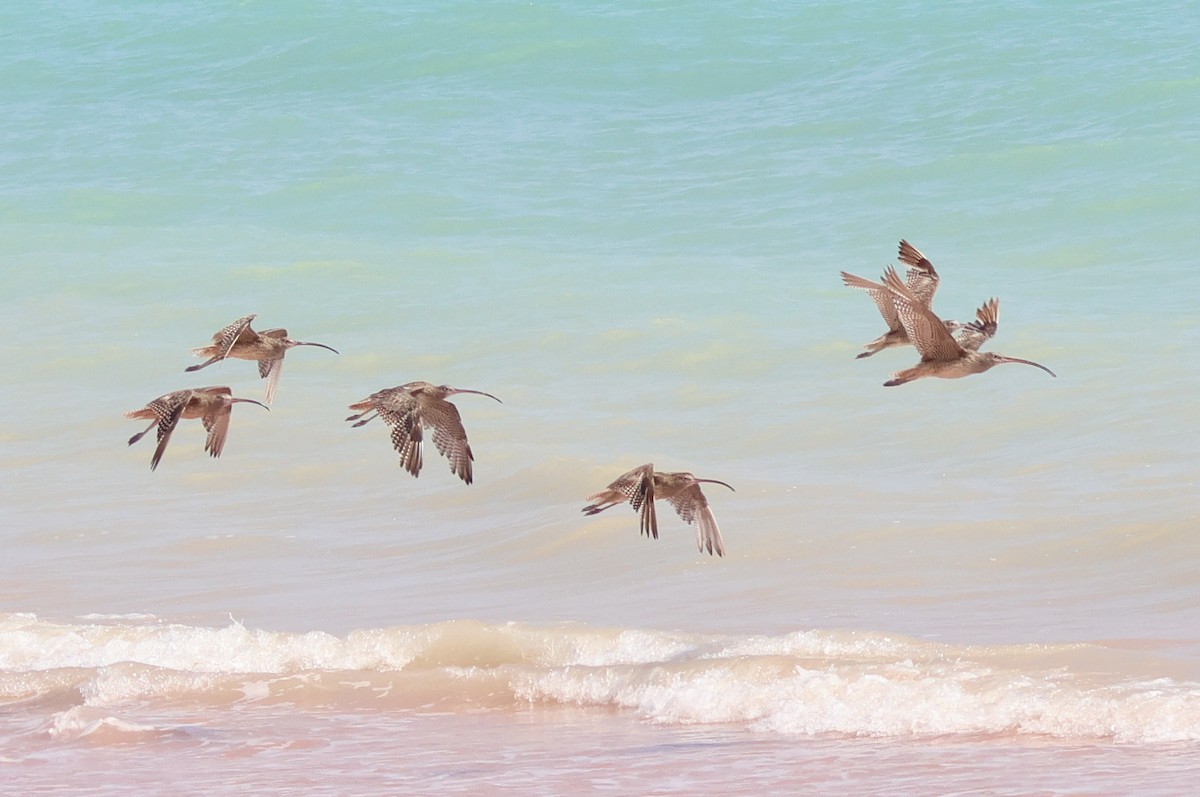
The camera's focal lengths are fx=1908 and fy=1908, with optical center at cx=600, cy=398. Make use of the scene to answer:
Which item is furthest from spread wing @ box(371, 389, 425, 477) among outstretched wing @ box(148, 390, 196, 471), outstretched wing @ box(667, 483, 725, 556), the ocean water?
outstretched wing @ box(667, 483, 725, 556)

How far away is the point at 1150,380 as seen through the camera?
15.5 metres

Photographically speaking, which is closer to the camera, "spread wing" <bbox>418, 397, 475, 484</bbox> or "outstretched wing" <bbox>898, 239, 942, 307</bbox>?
"spread wing" <bbox>418, 397, 475, 484</bbox>

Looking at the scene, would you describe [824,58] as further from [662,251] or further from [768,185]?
[662,251]

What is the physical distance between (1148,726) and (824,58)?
24.9 meters

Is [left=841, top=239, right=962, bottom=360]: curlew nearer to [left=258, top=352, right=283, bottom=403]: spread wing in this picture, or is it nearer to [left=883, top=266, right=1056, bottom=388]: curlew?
[left=883, top=266, right=1056, bottom=388]: curlew

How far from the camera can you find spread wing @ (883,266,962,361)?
31.4 ft

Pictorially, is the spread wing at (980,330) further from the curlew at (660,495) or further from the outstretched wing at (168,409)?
the outstretched wing at (168,409)

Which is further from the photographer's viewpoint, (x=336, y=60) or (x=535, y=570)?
(x=336, y=60)

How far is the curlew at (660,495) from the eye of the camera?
30.6 feet

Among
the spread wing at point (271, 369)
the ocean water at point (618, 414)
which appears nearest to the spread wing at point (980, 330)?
the ocean water at point (618, 414)

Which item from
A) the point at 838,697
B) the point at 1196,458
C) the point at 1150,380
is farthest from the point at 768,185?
the point at 838,697

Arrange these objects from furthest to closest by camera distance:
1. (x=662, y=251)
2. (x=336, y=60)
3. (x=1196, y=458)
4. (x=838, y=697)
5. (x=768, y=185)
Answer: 1. (x=336, y=60)
2. (x=768, y=185)
3. (x=662, y=251)
4. (x=1196, y=458)
5. (x=838, y=697)

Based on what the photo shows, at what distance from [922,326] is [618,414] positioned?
22.2 ft

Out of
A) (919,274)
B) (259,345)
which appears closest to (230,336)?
(259,345)
